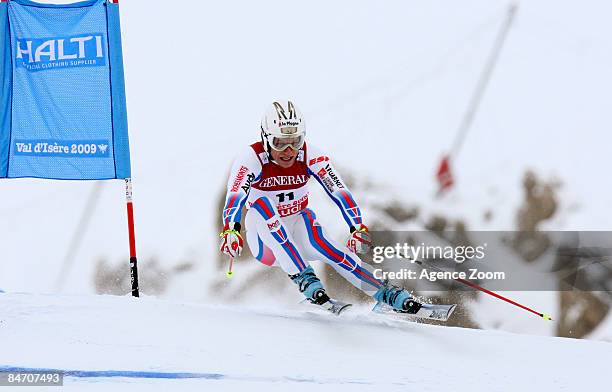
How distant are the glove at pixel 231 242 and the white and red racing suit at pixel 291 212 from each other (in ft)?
0.87

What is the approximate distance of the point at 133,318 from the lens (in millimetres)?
5184

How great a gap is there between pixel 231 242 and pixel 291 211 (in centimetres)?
67

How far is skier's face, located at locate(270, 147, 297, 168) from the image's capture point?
5457 mm

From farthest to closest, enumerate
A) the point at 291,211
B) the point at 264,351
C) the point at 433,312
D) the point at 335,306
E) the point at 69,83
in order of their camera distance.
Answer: the point at 69,83, the point at 291,211, the point at 335,306, the point at 433,312, the point at 264,351

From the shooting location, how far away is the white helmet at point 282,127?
5.34 m

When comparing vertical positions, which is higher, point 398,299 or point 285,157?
point 285,157

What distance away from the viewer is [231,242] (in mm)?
A: 5238

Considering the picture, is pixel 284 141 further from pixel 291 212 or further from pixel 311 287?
pixel 311 287

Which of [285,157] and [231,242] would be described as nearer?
[231,242]

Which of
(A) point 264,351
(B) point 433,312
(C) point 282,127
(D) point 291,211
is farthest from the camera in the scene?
(D) point 291,211

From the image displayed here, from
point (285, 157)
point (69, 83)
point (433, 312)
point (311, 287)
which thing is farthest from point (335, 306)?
point (69, 83)

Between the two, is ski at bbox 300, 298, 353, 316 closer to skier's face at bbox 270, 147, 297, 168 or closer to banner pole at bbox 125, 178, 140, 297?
skier's face at bbox 270, 147, 297, 168

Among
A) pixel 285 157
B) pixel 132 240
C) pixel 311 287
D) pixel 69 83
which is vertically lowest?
pixel 311 287

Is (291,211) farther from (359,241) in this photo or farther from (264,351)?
(264,351)
